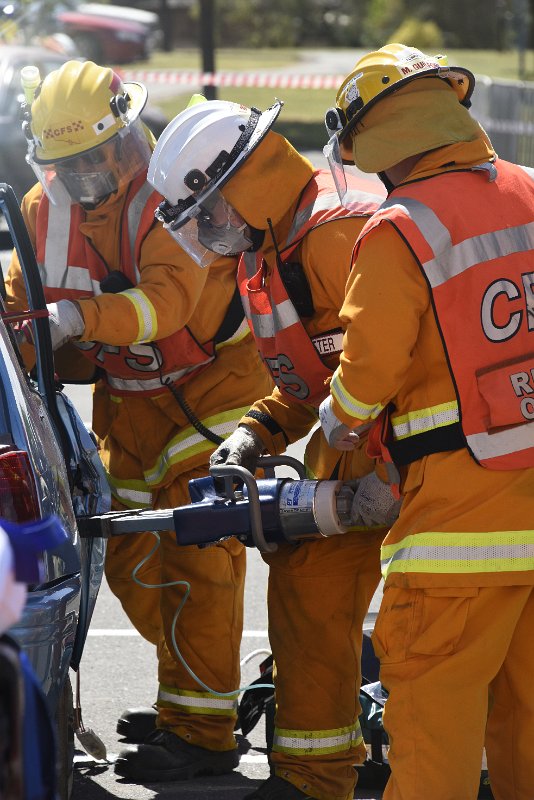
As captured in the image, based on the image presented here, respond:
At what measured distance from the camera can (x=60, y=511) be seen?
3.31 metres

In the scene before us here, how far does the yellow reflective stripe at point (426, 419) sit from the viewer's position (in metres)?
3.06

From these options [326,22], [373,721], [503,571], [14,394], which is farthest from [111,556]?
[326,22]

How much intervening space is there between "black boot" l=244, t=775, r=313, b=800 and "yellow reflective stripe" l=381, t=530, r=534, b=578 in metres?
0.96

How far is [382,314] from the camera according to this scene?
9.79 ft

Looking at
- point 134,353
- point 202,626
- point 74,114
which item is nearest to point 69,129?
point 74,114

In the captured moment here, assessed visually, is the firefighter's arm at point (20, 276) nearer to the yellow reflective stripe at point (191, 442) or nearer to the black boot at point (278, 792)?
the yellow reflective stripe at point (191, 442)

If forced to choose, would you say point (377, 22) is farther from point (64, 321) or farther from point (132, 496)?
point (64, 321)

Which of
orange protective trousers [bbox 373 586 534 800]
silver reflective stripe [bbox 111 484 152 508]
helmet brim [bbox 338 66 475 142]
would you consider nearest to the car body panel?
silver reflective stripe [bbox 111 484 152 508]

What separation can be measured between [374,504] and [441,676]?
51cm

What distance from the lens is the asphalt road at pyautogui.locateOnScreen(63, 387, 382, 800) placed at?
4.10m

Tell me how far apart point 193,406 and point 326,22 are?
36.9m

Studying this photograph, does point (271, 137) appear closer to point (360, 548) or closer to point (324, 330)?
point (324, 330)

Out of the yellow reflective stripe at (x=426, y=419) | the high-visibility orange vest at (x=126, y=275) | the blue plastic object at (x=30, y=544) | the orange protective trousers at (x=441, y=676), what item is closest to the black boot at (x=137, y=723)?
the high-visibility orange vest at (x=126, y=275)

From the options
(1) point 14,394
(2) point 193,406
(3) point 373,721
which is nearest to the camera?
(1) point 14,394
